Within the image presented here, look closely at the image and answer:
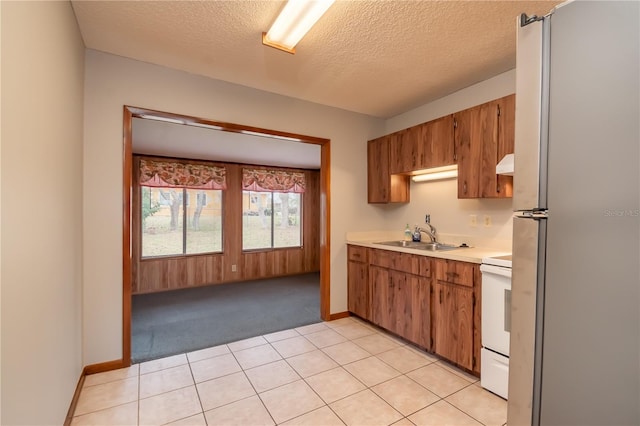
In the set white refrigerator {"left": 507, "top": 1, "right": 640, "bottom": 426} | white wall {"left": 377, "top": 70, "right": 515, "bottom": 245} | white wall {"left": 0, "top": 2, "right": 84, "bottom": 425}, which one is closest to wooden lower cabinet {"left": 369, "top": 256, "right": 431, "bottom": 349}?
white wall {"left": 377, "top": 70, "right": 515, "bottom": 245}

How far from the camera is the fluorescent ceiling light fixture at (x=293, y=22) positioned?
66.3 inches

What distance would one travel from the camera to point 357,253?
344 centimetres

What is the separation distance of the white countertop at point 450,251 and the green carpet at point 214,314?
1.10 metres

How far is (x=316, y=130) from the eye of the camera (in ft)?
11.0

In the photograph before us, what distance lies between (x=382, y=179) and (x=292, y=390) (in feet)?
7.89

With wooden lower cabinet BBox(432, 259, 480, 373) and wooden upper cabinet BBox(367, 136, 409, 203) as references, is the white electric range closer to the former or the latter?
wooden lower cabinet BBox(432, 259, 480, 373)

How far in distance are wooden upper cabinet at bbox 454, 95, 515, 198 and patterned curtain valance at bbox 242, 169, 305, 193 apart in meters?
4.03

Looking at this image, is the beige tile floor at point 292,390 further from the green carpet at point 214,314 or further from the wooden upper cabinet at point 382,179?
the wooden upper cabinet at point 382,179

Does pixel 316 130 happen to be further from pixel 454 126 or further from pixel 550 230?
pixel 550 230

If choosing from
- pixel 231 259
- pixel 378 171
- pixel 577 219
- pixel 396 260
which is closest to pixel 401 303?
pixel 396 260

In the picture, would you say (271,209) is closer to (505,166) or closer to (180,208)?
(180,208)

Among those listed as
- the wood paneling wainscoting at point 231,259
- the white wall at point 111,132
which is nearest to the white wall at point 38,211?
the white wall at point 111,132

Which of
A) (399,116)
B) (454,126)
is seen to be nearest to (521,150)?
(454,126)

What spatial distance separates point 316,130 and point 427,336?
2.39 metres
